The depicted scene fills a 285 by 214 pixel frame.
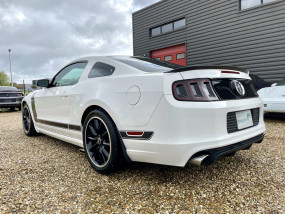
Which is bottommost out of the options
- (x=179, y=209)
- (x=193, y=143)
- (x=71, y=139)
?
(x=179, y=209)

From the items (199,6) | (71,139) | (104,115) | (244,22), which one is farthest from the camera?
(199,6)

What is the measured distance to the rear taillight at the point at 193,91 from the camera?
5.70ft

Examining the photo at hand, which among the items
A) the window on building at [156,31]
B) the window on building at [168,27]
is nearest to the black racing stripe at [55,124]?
the window on building at [168,27]

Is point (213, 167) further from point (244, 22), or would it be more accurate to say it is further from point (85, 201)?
point (244, 22)

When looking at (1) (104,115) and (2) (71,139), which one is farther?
(2) (71,139)

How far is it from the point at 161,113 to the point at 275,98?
4.16 m

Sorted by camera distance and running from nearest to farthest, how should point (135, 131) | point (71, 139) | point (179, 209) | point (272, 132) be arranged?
point (179, 209) < point (135, 131) < point (71, 139) < point (272, 132)

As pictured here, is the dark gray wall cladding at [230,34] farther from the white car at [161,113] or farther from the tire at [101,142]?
the tire at [101,142]

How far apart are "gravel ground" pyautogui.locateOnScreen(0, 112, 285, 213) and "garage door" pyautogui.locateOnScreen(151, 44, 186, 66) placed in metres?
8.40

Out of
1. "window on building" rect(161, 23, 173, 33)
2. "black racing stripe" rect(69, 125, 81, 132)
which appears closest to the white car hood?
"black racing stripe" rect(69, 125, 81, 132)

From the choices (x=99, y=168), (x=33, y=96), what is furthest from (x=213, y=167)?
(x=33, y=96)

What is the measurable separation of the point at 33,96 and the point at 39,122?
21.4 inches

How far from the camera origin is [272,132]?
13.2 feet

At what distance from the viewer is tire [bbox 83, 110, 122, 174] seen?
2080 mm
